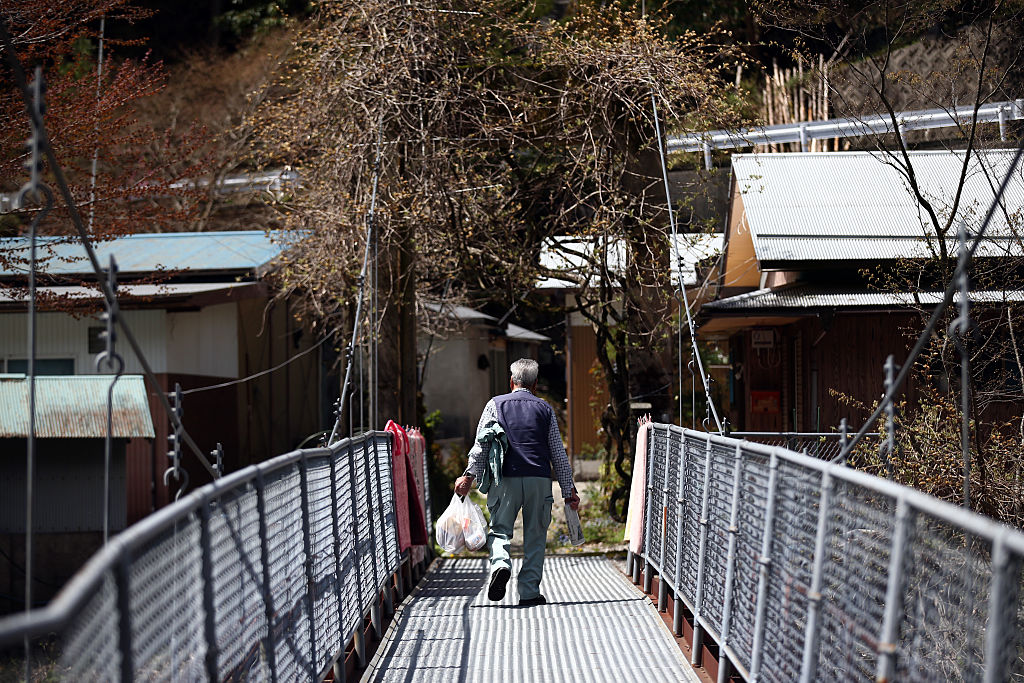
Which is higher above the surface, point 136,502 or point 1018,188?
point 1018,188

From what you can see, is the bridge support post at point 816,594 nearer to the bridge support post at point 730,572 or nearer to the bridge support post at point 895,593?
the bridge support post at point 895,593

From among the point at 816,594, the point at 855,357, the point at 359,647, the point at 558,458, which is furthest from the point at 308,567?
the point at 855,357

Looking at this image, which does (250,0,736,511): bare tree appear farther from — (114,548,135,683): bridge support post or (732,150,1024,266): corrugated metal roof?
(114,548,135,683): bridge support post

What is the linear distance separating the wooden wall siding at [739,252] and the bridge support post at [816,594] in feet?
35.7

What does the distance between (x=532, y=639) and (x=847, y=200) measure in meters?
9.10

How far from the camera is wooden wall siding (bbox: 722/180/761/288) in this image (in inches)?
588

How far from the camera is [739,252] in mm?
16094

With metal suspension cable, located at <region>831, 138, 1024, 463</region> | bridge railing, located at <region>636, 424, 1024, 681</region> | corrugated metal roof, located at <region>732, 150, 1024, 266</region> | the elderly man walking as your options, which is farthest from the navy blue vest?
corrugated metal roof, located at <region>732, 150, 1024, 266</region>

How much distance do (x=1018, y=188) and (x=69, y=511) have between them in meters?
11.9

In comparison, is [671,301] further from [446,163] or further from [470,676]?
[470,676]

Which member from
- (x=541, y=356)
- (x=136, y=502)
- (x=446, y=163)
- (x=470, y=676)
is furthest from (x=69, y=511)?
(x=541, y=356)

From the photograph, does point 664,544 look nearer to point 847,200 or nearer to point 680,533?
point 680,533

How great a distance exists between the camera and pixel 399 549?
7941mm

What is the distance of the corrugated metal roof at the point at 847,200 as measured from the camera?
12031mm
